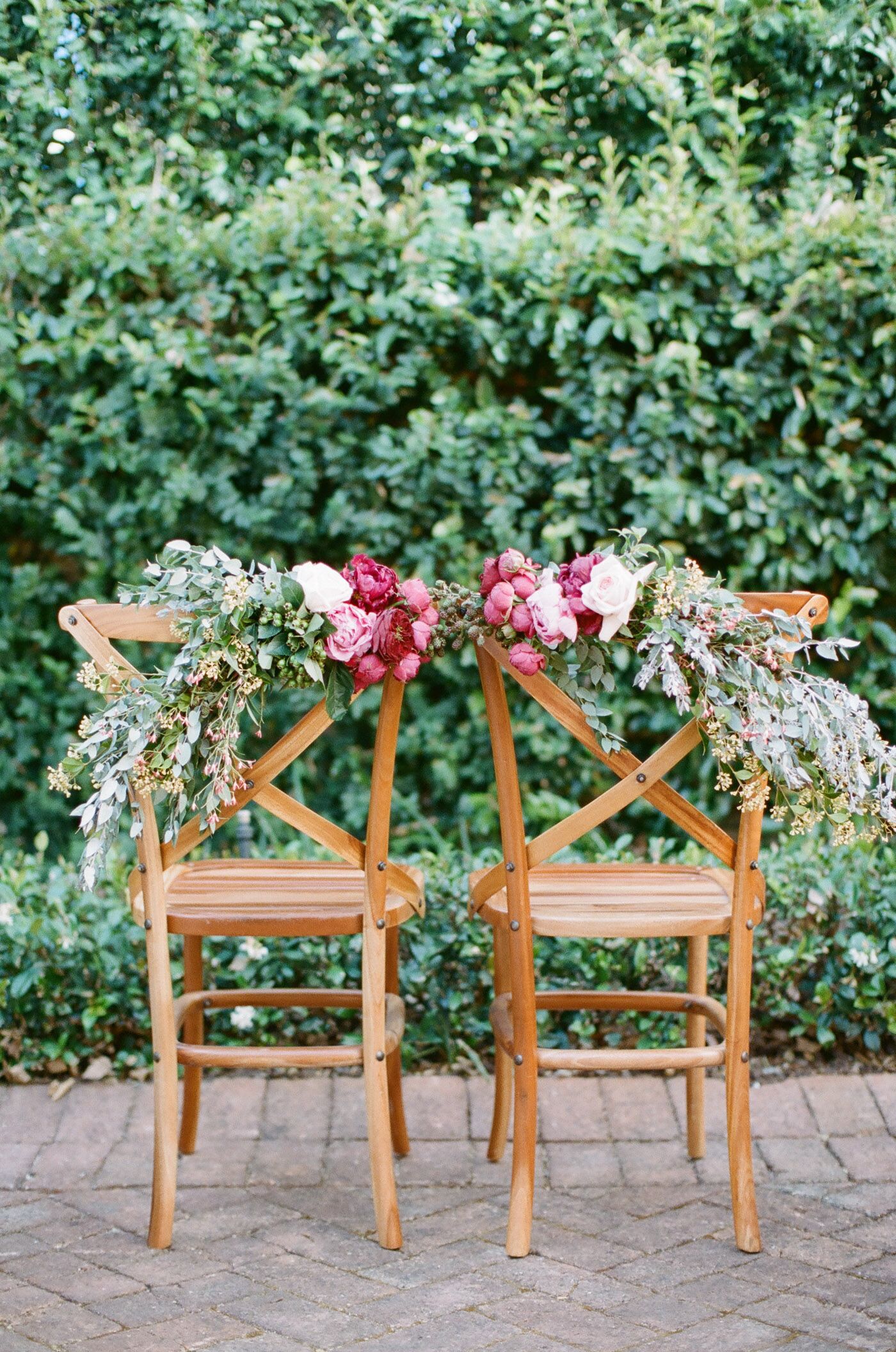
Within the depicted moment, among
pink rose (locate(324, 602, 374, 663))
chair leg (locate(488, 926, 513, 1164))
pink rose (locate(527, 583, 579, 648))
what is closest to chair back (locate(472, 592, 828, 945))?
pink rose (locate(527, 583, 579, 648))

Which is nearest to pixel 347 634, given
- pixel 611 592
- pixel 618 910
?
pixel 611 592

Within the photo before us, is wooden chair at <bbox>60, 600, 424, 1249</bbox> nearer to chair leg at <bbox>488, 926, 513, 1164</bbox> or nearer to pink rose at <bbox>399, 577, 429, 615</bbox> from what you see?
pink rose at <bbox>399, 577, 429, 615</bbox>

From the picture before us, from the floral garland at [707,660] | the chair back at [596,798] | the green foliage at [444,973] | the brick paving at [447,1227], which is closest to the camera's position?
the brick paving at [447,1227]

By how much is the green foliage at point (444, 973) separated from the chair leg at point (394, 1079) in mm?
400

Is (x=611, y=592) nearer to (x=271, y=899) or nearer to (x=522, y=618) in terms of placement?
(x=522, y=618)

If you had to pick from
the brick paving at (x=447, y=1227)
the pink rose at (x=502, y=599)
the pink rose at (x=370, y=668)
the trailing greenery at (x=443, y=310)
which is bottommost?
the brick paving at (x=447, y=1227)

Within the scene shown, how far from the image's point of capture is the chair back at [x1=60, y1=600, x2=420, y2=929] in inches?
93.9

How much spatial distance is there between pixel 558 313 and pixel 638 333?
0.24m

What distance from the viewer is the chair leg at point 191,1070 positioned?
2832 mm

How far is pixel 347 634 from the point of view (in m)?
2.26

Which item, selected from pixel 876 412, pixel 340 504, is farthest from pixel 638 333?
pixel 340 504

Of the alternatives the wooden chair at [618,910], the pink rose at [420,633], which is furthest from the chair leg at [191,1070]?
the pink rose at [420,633]

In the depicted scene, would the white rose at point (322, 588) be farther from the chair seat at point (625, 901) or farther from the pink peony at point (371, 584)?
the chair seat at point (625, 901)

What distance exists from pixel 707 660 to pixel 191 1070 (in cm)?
146
